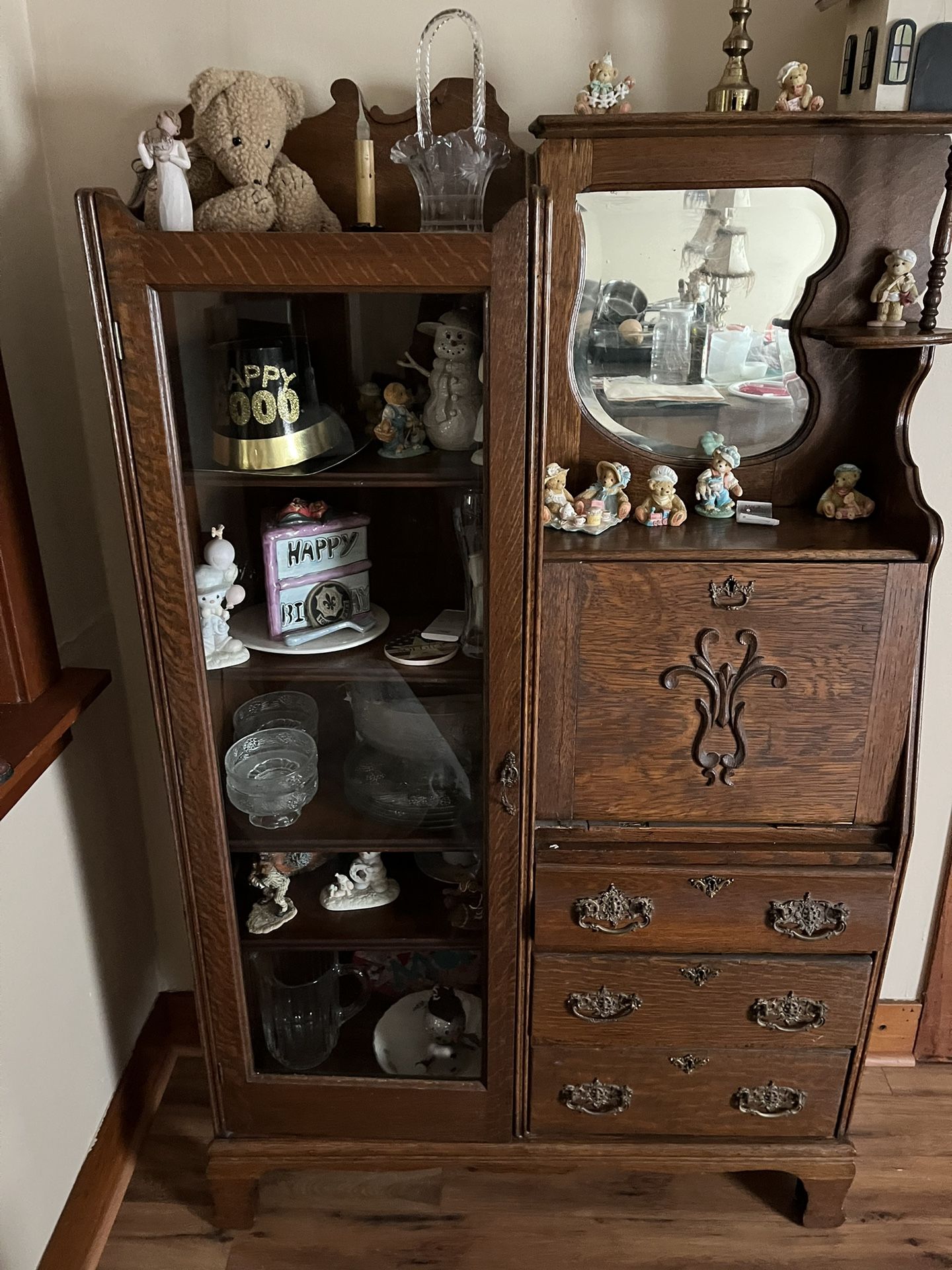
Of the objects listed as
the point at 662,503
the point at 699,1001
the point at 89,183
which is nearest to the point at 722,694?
the point at 662,503

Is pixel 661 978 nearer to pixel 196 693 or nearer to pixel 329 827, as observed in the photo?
pixel 329 827

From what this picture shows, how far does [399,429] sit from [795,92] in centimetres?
68

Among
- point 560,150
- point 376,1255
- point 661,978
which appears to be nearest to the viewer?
point 560,150

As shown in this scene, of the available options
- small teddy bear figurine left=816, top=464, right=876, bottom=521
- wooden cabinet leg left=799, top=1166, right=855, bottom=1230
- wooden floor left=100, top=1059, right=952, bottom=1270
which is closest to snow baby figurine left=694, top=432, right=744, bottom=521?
small teddy bear figurine left=816, top=464, right=876, bottom=521

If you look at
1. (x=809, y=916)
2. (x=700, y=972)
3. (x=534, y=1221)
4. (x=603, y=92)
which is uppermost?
(x=603, y=92)

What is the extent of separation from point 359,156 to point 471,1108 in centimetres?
142

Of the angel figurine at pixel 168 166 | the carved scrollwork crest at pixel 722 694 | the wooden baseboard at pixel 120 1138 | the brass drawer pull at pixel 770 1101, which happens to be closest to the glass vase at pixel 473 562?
the carved scrollwork crest at pixel 722 694

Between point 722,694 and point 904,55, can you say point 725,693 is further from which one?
point 904,55

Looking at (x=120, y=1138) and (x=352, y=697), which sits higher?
(x=352, y=697)

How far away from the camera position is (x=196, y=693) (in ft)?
4.16

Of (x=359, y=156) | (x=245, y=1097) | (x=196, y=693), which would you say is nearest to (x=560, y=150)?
(x=359, y=156)

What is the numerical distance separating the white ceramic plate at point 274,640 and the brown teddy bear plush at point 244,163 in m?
0.52

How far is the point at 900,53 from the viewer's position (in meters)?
1.21

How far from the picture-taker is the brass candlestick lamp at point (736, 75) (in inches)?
48.4
